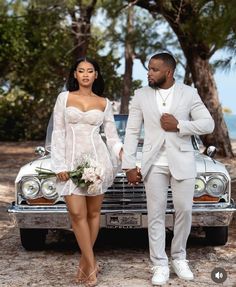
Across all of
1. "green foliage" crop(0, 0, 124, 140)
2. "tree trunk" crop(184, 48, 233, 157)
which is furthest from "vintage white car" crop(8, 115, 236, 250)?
"green foliage" crop(0, 0, 124, 140)

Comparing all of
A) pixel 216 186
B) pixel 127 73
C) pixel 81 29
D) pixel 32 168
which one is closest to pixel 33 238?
pixel 32 168

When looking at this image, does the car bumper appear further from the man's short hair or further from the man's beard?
the man's short hair

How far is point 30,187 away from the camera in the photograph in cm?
553

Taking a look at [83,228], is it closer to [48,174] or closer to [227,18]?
[48,174]

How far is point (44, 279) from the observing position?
16.3 ft

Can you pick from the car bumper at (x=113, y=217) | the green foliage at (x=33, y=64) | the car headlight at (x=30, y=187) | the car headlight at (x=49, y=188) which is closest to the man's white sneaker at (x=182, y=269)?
the car bumper at (x=113, y=217)

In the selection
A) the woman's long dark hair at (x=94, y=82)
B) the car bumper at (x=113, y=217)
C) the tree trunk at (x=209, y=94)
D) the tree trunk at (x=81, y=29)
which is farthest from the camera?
the tree trunk at (x=81, y=29)

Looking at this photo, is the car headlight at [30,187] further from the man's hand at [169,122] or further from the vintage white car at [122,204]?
the man's hand at [169,122]

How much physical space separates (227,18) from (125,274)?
3.79m

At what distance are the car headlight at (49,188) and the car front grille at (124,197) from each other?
47cm

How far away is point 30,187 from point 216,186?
1651mm

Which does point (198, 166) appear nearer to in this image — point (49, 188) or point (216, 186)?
point (216, 186)

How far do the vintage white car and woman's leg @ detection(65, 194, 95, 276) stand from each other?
0.73 metres

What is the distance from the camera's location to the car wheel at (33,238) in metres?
5.77
